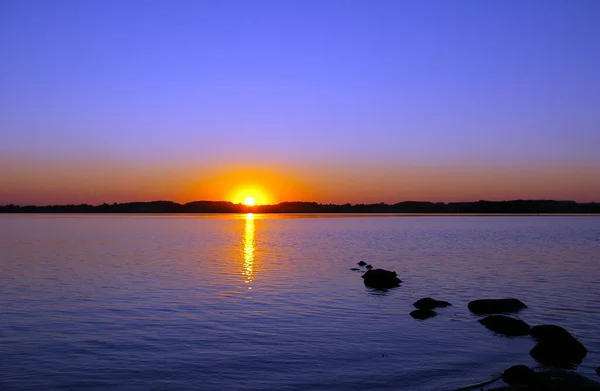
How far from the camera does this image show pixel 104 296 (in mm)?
35938

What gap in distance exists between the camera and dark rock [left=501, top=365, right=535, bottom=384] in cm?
1761

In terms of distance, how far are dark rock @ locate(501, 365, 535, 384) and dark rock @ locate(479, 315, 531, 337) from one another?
7.71m

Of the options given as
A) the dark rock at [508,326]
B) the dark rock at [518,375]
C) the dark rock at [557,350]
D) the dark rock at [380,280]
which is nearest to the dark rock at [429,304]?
the dark rock at [508,326]

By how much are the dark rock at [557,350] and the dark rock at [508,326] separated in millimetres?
2841

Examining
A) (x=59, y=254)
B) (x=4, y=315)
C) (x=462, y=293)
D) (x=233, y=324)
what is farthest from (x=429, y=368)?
(x=59, y=254)

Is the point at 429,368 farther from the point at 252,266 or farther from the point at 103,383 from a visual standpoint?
the point at 252,266

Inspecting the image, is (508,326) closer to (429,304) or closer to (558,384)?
(429,304)

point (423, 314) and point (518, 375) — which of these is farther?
point (423, 314)

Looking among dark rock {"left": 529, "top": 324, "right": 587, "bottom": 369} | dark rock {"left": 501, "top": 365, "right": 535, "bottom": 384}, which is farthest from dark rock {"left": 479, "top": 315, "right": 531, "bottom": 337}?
dark rock {"left": 501, "top": 365, "right": 535, "bottom": 384}

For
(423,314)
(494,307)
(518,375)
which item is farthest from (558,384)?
(494,307)

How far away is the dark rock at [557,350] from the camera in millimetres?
21344

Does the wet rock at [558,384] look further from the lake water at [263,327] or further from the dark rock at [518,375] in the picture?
the lake water at [263,327]

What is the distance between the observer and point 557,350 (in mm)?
21922

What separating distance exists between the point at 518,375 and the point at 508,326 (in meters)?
8.45
